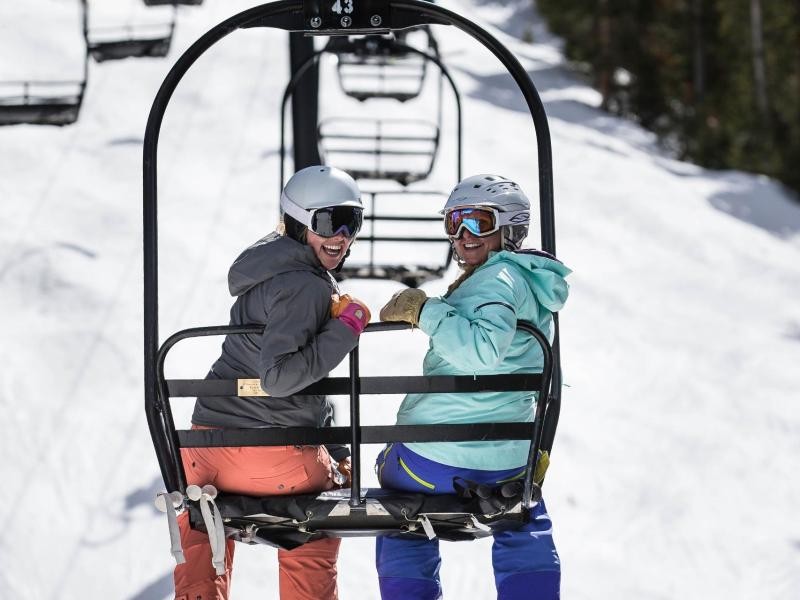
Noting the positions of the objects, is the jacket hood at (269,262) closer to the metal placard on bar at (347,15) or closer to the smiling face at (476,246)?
the smiling face at (476,246)

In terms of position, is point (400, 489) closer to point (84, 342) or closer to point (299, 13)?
point (299, 13)

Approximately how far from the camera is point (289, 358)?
8.70ft

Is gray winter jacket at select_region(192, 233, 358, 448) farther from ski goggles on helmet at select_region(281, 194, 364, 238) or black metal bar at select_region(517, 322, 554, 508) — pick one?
black metal bar at select_region(517, 322, 554, 508)

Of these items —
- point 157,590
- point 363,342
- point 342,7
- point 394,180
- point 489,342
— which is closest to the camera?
point 489,342

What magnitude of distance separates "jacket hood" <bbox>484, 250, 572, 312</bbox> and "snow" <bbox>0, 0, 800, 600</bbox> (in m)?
2.46

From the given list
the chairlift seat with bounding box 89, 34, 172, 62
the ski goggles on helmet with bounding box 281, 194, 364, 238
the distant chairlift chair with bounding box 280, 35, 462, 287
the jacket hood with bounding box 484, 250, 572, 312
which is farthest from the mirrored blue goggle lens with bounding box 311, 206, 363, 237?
the chairlift seat with bounding box 89, 34, 172, 62

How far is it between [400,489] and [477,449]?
0.73 ft

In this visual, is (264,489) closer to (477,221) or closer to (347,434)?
(347,434)

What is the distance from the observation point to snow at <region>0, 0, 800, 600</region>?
5414 mm

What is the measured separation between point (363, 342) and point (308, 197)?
186 inches

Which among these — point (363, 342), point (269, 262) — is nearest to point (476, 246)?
point (269, 262)

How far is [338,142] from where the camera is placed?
14.1 metres

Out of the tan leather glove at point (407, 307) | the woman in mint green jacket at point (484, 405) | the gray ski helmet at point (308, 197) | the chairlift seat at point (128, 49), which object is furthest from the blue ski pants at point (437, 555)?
the chairlift seat at point (128, 49)

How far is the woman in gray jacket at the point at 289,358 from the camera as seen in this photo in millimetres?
2680
